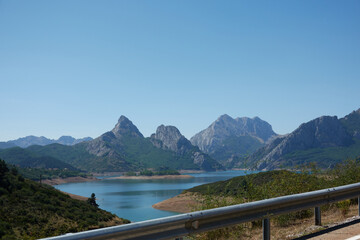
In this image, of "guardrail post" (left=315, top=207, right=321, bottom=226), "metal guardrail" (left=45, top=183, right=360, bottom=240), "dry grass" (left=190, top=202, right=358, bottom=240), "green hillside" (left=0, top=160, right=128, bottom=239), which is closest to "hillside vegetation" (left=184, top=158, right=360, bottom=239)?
"dry grass" (left=190, top=202, right=358, bottom=240)

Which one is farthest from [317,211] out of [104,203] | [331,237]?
[104,203]

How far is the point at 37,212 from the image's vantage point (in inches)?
1730

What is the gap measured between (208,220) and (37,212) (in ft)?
147

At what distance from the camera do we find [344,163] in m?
11.6

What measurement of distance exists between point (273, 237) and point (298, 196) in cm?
89

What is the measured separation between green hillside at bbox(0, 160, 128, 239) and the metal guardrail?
101 feet

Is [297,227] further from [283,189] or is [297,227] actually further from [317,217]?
[283,189]

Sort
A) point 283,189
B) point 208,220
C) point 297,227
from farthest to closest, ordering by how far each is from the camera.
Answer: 1. point 283,189
2. point 297,227
3. point 208,220

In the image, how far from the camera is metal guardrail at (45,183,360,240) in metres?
3.97

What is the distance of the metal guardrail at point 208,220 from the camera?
397 cm

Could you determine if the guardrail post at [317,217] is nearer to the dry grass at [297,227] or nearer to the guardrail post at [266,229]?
the dry grass at [297,227]

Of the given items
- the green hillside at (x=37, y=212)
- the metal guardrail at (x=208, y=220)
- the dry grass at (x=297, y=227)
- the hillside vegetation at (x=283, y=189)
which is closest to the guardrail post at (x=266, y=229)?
the metal guardrail at (x=208, y=220)

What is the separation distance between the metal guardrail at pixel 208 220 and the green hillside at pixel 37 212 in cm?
3064

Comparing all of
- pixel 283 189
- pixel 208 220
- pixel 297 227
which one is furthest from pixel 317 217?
pixel 208 220
